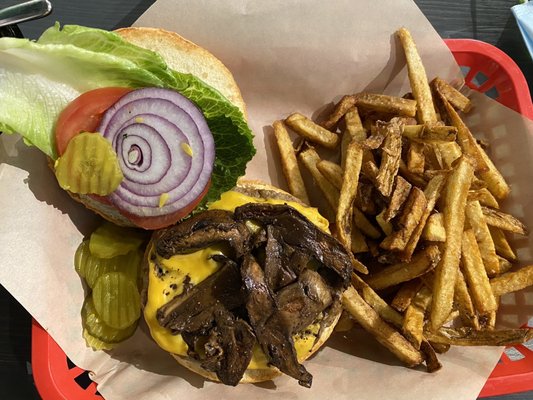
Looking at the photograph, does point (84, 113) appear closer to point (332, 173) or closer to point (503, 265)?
point (332, 173)

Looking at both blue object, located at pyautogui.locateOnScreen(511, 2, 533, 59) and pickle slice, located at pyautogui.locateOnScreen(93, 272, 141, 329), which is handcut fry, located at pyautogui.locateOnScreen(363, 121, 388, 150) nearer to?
pickle slice, located at pyautogui.locateOnScreen(93, 272, 141, 329)

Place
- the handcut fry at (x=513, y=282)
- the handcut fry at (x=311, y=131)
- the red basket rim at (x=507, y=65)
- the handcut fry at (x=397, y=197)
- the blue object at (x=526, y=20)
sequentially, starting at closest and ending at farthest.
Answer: the handcut fry at (x=397, y=197)
the handcut fry at (x=513, y=282)
the handcut fry at (x=311, y=131)
the red basket rim at (x=507, y=65)
the blue object at (x=526, y=20)

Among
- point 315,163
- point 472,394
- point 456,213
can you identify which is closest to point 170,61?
point 315,163

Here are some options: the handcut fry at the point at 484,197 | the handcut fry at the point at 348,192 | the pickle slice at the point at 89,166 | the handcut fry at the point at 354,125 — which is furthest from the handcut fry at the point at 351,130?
the pickle slice at the point at 89,166

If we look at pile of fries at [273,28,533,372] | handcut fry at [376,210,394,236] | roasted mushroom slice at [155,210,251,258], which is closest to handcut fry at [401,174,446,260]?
pile of fries at [273,28,533,372]

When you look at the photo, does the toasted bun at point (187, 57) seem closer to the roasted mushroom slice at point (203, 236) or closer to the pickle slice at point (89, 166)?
the pickle slice at point (89, 166)
